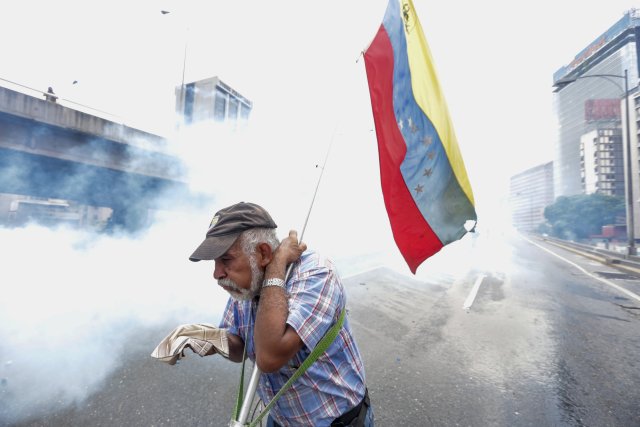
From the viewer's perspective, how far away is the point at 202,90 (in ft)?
71.5

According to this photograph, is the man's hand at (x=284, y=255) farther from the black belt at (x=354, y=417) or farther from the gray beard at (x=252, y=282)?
the black belt at (x=354, y=417)

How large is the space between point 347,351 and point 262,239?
652 mm

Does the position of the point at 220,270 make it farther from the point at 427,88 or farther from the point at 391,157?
the point at 427,88

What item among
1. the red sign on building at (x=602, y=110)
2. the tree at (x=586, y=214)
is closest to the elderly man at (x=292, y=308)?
the tree at (x=586, y=214)

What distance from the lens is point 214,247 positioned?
1.25m

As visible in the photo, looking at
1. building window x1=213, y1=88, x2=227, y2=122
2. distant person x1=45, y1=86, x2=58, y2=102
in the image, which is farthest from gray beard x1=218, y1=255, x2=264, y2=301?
building window x1=213, y1=88, x2=227, y2=122

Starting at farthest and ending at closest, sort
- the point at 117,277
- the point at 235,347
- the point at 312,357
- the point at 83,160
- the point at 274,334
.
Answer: the point at 83,160
the point at 117,277
the point at 235,347
the point at 312,357
the point at 274,334

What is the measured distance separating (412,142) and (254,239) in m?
1.41

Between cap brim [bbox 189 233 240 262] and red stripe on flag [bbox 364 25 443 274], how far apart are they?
118 cm

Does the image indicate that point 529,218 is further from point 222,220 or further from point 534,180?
point 222,220

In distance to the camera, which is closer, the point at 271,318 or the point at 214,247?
the point at 271,318

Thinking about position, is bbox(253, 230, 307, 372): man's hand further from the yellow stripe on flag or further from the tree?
the tree

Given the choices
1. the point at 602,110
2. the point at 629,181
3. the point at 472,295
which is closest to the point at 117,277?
the point at 472,295

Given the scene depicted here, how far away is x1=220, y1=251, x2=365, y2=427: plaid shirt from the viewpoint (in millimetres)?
1139
